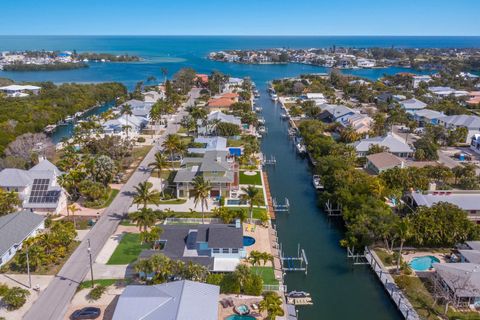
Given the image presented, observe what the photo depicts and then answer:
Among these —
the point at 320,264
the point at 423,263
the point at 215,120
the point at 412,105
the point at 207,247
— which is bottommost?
the point at 320,264

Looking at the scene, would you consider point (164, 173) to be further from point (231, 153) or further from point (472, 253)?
point (472, 253)

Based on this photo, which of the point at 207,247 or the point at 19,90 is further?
the point at 19,90

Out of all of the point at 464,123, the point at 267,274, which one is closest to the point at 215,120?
the point at 267,274

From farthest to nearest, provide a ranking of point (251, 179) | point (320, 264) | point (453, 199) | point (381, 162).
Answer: point (381, 162) < point (251, 179) < point (453, 199) < point (320, 264)

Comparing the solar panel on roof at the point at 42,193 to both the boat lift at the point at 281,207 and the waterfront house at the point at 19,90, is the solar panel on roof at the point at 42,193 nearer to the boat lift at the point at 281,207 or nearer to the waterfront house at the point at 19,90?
the boat lift at the point at 281,207

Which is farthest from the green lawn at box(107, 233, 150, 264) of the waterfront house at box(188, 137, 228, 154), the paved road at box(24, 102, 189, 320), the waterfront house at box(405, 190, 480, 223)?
the waterfront house at box(405, 190, 480, 223)

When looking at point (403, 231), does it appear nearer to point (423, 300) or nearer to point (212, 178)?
point (423, 300)

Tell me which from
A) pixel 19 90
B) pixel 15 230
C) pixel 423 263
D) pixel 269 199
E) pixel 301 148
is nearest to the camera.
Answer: pixel 423 263
